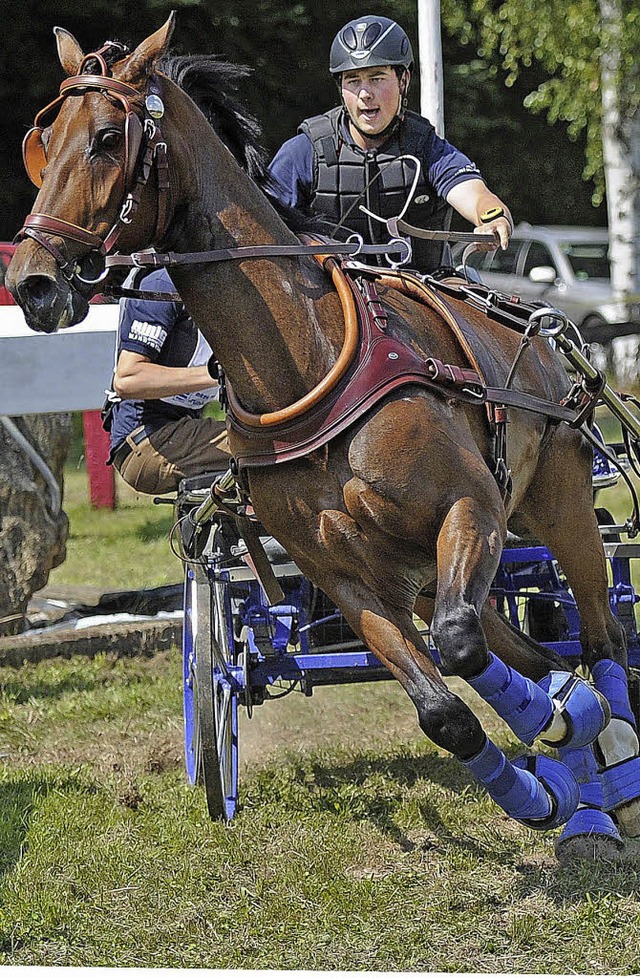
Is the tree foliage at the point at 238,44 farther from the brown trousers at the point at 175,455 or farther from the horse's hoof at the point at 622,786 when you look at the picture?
the horse's hoof at the point at 622,786

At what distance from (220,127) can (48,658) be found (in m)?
3.44

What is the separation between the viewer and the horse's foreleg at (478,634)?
2.97m

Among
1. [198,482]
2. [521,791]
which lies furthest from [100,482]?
[521,791]

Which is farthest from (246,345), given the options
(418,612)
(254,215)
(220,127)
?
(418,612)

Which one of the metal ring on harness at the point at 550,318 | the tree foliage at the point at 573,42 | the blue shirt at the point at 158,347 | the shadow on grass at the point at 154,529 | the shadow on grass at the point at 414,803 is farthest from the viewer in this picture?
the tree foliage at the point at 573,42

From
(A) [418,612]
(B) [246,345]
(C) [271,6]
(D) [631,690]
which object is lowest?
(D) [631,690]

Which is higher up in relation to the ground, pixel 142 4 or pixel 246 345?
pixel 142 4

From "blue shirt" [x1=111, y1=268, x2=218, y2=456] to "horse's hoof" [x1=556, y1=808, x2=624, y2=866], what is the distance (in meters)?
1.84

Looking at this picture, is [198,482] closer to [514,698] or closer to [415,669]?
[415,669]

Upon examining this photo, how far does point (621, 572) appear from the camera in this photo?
14.6 ft

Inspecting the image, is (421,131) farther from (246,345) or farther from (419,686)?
(419,686)

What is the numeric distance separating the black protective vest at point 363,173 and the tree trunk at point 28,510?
9.67 ft

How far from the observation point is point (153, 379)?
4266mm

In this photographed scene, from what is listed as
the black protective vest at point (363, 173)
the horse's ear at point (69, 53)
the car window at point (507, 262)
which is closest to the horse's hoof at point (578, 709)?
the black protective vest at point (363, 173)
